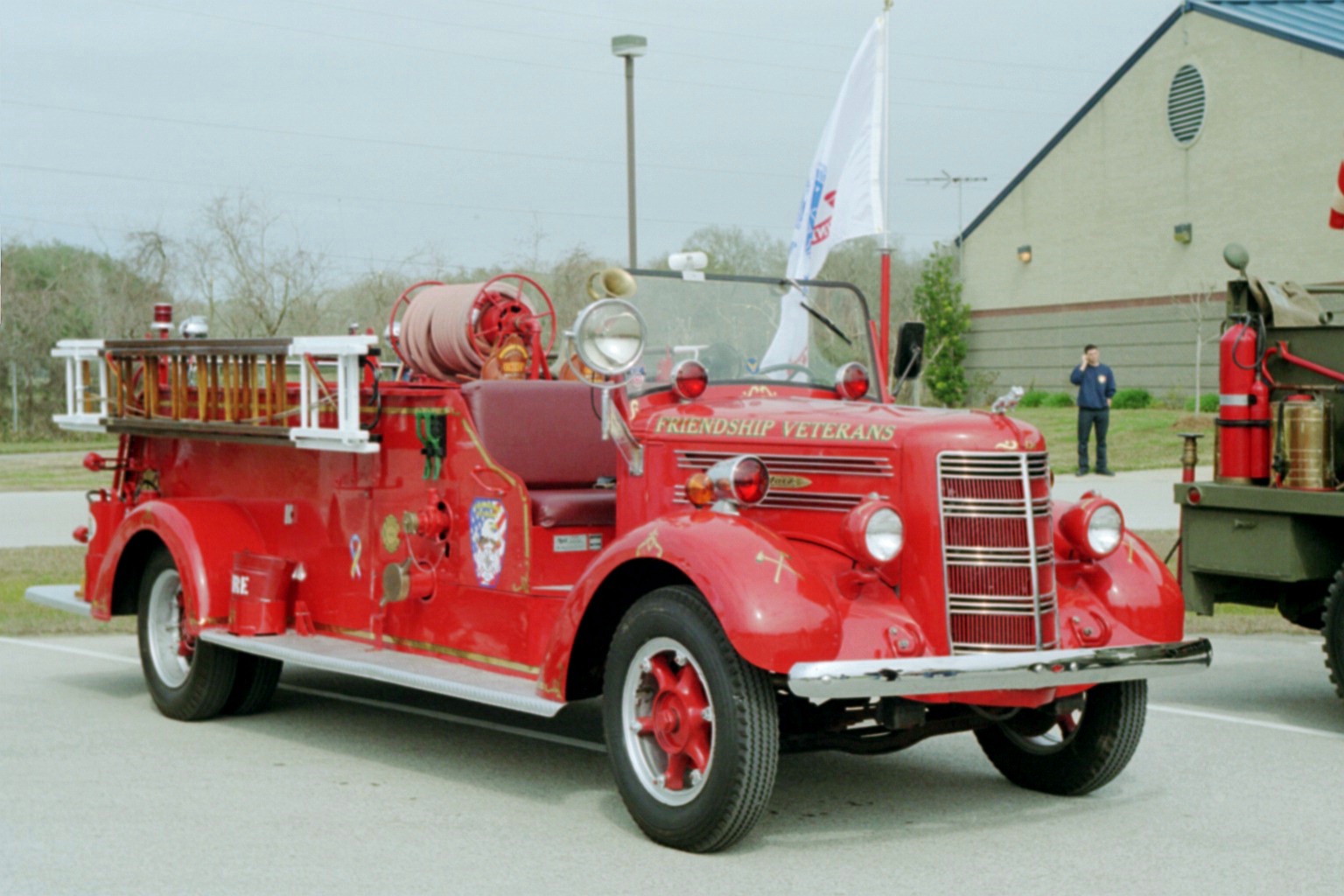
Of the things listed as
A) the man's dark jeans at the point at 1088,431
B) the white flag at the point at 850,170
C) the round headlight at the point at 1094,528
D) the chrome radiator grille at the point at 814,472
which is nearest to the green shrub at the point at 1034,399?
the man's dark jeans at the point at 1088,431

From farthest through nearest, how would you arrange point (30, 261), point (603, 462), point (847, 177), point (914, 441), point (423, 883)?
point (30, 261)
point (847, 177)
point (603, 462)
point (914, 441)
point (423, 883)

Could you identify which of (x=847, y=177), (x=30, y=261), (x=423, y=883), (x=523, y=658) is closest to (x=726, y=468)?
(x=523, y=658)

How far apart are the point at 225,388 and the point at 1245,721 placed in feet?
17.2

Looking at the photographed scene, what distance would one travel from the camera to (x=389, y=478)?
23.6 ft

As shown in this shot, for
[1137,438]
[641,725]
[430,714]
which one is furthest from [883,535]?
[1137,438]

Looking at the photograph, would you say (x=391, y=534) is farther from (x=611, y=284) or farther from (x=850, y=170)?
(x=850, y=170)

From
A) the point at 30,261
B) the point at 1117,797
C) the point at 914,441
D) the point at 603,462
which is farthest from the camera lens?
the point at 30,261

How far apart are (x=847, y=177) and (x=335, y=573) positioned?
565cm

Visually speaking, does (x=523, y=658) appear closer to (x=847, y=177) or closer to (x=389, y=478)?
(x=389, y=478)

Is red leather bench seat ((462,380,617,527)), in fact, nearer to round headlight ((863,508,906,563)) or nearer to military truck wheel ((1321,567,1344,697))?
round headlight ((863,508,906,563))

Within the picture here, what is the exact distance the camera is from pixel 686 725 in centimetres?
542

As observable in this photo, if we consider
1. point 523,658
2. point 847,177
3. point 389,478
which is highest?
point 847,177

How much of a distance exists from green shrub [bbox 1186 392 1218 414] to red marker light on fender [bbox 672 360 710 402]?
2762 cm

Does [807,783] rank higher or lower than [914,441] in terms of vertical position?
lower
